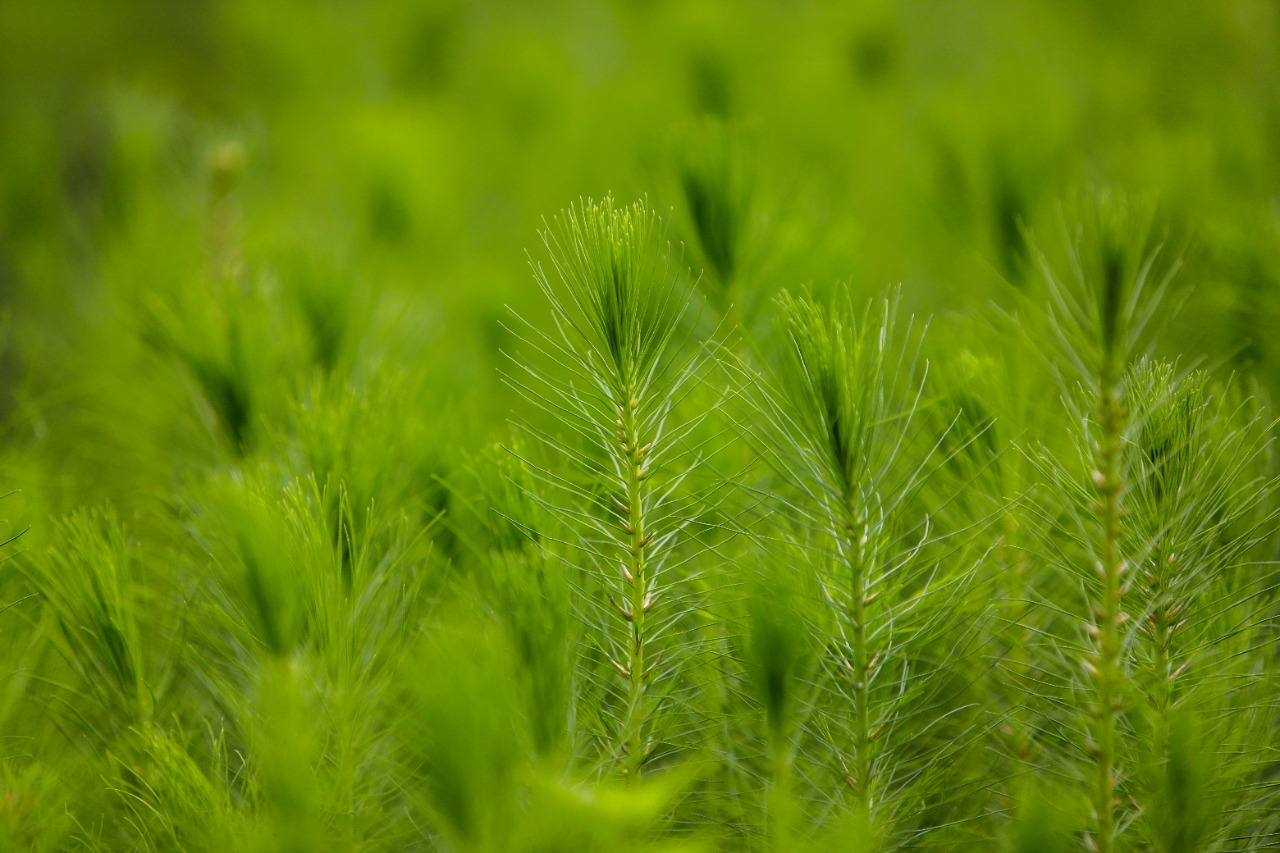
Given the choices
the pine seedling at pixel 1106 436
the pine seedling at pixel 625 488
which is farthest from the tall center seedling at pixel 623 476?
the pine seedling at pixel 1106 436

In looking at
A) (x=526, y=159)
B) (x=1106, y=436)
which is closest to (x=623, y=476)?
(x=1106, y=436)

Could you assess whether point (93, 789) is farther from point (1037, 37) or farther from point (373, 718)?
point (1037, 37)

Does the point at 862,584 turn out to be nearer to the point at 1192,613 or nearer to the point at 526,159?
the point at 1192,613

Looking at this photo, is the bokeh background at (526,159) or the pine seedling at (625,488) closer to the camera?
the pine seedling at (625,488)

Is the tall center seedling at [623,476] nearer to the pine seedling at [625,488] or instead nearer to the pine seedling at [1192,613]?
the pine seedling at [625,488]

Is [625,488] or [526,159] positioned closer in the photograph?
[625,488]

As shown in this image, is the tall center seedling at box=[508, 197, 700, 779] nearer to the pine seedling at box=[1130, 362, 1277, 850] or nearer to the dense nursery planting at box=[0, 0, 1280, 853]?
the dense nursery planting at box=[0, 0, 1280, 853]

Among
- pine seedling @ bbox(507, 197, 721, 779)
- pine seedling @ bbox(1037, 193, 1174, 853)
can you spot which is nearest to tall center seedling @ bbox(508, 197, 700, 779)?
pine seedling @ bbox(507, 197, 721, 779)

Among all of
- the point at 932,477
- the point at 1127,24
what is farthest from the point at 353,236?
the point at 1127,24
